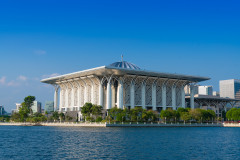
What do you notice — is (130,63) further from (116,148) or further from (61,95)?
(116,148)

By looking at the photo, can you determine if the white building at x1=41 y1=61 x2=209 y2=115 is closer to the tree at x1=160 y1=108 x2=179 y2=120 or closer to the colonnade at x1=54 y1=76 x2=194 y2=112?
the colonnade at x1=54 y1=76 x2=194 y2=112

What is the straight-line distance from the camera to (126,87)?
12706 centimetres

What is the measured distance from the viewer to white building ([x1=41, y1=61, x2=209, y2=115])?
12331 cm

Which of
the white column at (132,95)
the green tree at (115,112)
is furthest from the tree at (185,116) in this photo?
the green tree at (115,112)

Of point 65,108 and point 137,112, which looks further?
point 65,108

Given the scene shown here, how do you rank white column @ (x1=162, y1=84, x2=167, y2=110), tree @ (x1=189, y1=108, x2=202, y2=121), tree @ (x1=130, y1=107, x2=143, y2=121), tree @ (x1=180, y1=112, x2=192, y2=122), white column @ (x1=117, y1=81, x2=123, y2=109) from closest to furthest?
tree @ (x1=130, y1=107, x2=143, y2=121)
tree @ (x1=180, y1=112, x2=192, y2=122)
tree @ (x1=189, y1=108, x2=202, y2=121)
white column @ (x1=117, y1=81, x2=123, y2=109)
white column @ (x1=162, y1=84, x2=167, y2=110)

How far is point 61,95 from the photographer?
158 metres

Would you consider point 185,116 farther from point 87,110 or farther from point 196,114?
point 87,110

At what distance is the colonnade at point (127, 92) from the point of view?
410ft

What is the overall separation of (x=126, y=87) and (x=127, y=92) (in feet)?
6.65

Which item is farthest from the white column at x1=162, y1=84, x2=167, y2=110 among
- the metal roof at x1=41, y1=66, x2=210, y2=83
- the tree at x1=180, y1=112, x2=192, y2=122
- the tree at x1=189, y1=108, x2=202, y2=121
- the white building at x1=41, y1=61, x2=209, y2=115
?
the tree at x1=189, y1=108, x2=202, y2=121

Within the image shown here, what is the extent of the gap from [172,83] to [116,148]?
98738mm

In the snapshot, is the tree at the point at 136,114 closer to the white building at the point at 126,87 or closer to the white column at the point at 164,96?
the white building at the point at 126,87

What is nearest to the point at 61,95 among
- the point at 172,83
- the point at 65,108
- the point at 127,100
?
the point at 65,108
